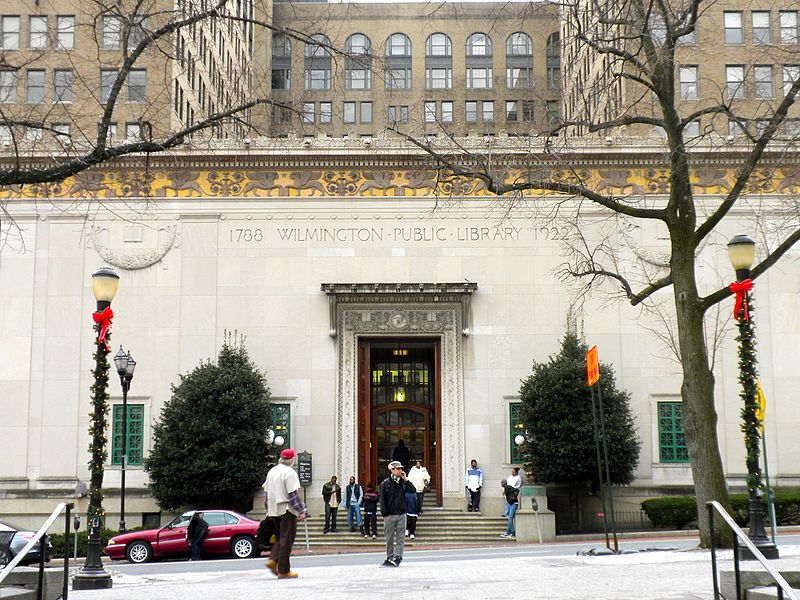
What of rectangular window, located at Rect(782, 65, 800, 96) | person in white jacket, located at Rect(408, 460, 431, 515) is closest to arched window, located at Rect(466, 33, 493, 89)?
rectangular window, located at Rect(782, 65, 800, 96)

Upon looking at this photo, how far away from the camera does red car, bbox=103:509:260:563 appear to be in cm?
2627

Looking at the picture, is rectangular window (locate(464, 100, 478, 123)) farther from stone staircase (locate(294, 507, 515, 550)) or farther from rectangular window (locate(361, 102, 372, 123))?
stone staircase (locate(294, 507, 515, 550))

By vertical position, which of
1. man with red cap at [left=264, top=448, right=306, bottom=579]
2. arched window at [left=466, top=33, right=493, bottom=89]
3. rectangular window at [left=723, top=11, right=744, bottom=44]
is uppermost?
arched window at [left=466, top=33, right=493, bottom=89]

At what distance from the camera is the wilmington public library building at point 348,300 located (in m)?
33.6

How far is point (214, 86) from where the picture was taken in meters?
55.4

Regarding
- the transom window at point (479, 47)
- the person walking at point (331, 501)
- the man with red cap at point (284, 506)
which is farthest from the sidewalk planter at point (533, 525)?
the transom window at point (479, 47)

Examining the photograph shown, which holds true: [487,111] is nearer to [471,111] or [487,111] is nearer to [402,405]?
[471,111]

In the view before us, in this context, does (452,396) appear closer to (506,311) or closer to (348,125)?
(506,311)

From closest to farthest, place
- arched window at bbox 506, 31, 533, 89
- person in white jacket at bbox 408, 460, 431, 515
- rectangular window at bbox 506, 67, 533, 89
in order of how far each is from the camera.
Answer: person in white jacket at bbox 408, 460, 431, 515 → rectangular window at bbox 506, 67, 533, 89 → arched window at bbox 506, 31, 533, 89

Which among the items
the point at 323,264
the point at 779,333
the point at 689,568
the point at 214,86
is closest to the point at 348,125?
the point at 214,86

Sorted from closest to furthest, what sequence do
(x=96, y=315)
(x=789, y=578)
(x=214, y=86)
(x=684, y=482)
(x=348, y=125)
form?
(x=789, y=578), (x=96, y=315), (x=684, y=482), (x=214, y=86), (x=348, y=125)

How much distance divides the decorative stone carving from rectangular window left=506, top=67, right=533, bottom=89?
39028 mm

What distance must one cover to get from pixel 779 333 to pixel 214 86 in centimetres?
3362

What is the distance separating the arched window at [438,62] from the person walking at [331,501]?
46687 millimetres
